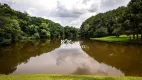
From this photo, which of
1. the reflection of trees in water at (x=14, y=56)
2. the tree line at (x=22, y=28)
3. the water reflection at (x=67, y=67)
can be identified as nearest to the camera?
the water reflection at (x=67, y=67)

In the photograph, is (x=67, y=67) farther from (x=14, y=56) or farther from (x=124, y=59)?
(x=14, y=56)

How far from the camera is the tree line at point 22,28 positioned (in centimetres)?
5281

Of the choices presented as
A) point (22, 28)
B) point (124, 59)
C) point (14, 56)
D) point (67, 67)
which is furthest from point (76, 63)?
point (22, 28)

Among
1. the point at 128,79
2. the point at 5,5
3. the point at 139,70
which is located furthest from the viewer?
the point at 5,5

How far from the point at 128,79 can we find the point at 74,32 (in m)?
146

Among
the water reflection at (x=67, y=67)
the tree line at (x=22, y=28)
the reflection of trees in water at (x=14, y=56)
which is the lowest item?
the water reflection at (x=67, y=67)

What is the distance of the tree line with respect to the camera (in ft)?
173

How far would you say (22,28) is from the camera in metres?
94.9

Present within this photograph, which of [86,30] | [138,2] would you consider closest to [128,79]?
[138,2]

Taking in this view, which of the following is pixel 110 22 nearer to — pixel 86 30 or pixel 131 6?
pixel 86 30

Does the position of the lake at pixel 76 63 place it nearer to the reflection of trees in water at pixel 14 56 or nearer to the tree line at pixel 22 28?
the reflection of trees in water at pixel 14 56

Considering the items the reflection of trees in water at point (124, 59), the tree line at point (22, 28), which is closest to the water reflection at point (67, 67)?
the reflection of trees in water at point (124, 59)

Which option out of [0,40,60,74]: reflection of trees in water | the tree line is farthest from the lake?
the tree line

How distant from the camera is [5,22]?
51.8 metres
